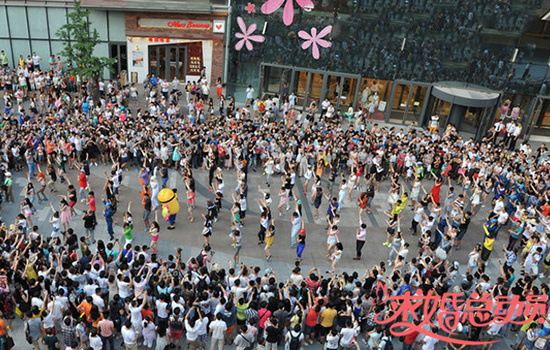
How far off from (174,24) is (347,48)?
10.5m

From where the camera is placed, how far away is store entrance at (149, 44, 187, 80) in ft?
96.0

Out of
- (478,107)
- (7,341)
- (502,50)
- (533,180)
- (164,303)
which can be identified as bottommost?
(7,341)

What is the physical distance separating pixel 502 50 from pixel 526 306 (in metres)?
17.7

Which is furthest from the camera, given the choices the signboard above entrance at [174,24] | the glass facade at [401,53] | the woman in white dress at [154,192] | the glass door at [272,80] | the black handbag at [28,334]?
the signboard above entrance at [174,24]

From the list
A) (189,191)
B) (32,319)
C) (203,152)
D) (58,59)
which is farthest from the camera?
(58,59)

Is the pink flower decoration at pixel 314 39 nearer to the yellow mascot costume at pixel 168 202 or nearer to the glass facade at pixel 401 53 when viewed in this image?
the glass facade at pixel 401 53

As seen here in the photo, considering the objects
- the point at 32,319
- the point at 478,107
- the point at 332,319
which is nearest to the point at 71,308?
the point at 32,319

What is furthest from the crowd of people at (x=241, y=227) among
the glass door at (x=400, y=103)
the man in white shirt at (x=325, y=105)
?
the glass door at (x=400, y=103)

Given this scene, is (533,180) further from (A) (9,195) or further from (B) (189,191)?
(A) (9,195)

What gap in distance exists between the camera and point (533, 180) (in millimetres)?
18312

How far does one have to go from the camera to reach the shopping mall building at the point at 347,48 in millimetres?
25156
